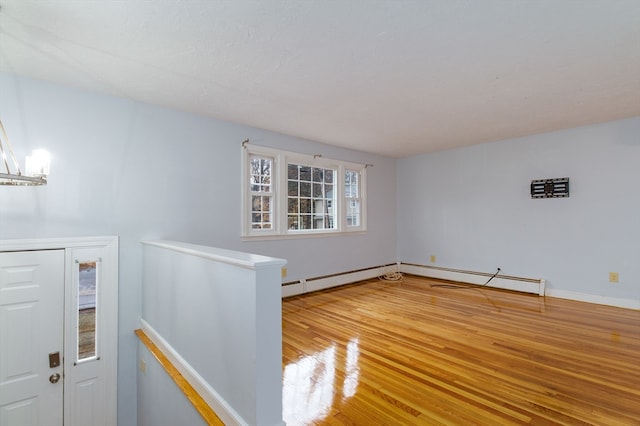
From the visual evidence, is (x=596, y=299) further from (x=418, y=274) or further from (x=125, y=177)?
(x=125, y=177)

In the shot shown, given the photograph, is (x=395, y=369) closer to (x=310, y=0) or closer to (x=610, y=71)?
(x=310, y=0)

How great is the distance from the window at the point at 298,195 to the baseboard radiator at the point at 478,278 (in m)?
1.48

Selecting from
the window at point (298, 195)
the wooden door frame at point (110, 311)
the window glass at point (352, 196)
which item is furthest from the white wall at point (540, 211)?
the wooden door frame at point (110, 311)

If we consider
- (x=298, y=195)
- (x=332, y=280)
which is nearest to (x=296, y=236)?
(x=298, y=195)

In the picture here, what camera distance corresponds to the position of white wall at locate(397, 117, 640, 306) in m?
3.97

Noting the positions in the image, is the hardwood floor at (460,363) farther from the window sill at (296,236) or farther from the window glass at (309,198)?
the window glass at (309,198)

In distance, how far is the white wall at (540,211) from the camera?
13.0 feet

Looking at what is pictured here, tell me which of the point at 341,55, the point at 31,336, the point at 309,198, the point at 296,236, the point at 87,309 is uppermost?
the point at 341,55

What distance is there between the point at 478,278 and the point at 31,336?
5.81 meters

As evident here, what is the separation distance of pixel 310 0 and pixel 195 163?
7.94 feet

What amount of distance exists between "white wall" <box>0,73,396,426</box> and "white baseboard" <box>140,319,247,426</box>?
0.89 m

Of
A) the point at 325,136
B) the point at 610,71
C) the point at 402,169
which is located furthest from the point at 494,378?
the point at 402,169

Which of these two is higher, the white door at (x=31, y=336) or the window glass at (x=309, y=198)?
the window glass at (x=309, y=198)

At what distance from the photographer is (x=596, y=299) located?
4.13m
